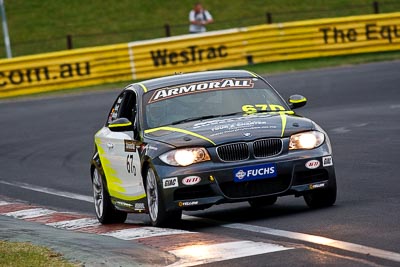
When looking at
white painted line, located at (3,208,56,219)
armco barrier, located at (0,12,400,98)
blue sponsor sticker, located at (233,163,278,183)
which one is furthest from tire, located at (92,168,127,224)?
armco barrier, located at (0,12,400,98)

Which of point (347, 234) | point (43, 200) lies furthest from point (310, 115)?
point (347, 234)

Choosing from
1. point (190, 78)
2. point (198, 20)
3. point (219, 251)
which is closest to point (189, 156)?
point (190, 78)

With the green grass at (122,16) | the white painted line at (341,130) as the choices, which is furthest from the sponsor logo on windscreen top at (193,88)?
the green grass at (122,16)

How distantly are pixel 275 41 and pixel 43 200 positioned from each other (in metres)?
20.3

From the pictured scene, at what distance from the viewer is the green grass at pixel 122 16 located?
48562 mm

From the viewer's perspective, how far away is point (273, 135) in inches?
440

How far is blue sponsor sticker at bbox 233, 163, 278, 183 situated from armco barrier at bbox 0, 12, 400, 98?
22869 mm

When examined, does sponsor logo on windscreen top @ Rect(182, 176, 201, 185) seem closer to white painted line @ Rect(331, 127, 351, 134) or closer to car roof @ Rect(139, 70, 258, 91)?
car roof @ Rect(139, 70, 258, 91)

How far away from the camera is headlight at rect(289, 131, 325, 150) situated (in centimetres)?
1127

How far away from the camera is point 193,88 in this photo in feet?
40.6

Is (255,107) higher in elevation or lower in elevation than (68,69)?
higher

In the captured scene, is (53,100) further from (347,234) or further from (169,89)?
(347,234)

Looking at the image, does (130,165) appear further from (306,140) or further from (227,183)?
(306,140)

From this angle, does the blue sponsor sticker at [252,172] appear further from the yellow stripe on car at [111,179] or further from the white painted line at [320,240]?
the yellow stripe on car at [111,179]
